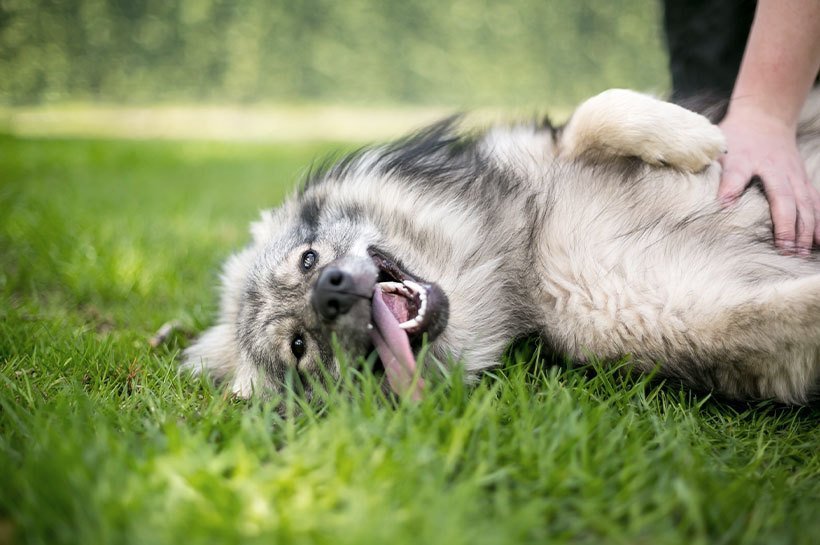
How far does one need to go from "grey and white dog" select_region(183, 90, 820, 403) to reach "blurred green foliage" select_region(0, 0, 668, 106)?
12040 mm

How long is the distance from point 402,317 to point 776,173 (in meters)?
1.48

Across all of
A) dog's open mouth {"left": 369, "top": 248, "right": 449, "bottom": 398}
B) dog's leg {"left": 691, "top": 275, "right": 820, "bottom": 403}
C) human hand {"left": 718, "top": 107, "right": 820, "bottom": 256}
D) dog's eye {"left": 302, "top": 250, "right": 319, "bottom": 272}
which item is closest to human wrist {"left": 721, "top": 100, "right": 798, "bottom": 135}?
human hand {"left": 718, "top": 107, "right": 820, "bottom": 256}

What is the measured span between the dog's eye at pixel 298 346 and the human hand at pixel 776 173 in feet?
5.39

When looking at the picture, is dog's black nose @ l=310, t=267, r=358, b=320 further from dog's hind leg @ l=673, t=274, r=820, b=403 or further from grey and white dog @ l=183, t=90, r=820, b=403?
dog's hind leg @ l=673, t=274, r=820, b=403

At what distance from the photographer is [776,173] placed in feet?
7.95

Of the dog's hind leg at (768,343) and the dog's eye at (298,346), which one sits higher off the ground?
the dog's hind leg at (768,343)

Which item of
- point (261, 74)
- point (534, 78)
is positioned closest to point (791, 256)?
point (534, 78)

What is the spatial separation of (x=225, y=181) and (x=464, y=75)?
368 inches

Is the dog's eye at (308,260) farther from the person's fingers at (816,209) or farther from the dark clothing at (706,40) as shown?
the dark clothing at (706,40)

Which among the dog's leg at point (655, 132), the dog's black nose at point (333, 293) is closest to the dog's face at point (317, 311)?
the dog's black nose at point (333, 293)

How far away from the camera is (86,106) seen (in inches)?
525

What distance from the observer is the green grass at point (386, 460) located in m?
1.39

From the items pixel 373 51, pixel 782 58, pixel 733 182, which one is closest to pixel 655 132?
pixel 733 182

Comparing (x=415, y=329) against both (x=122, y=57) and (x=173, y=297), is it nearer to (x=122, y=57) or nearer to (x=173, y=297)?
(x=173, y=297)
